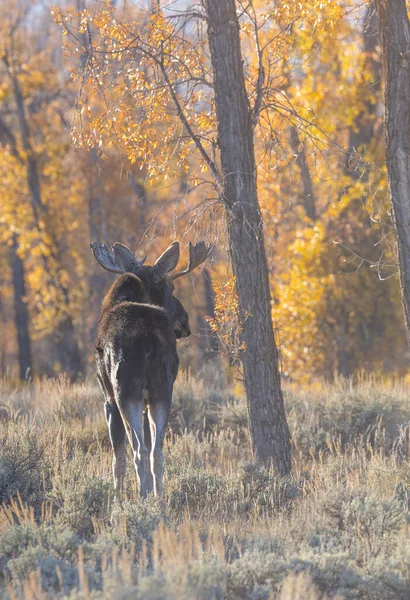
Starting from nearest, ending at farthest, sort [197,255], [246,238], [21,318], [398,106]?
[197,255], [398,106], [246,238], [21,318]

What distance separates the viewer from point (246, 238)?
9148mm

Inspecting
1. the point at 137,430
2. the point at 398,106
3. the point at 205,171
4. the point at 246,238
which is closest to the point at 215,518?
the point at 137,430

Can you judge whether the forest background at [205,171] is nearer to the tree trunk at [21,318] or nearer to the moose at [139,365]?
→ the tree trunk at [21,318]

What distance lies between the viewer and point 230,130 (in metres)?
9.25

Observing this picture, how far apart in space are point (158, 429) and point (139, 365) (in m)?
0.55

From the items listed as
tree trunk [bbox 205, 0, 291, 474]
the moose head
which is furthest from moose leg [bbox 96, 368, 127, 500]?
tree trunk [bbox 205, 0, 291, 474]

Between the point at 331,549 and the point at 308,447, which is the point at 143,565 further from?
the point at 308,447

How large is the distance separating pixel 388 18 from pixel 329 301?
38.9ft

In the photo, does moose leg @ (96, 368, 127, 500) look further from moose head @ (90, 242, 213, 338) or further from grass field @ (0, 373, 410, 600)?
moose head @ (90, 242, 213, 338)

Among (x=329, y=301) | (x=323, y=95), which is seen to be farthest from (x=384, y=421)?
(x=323, y=95)

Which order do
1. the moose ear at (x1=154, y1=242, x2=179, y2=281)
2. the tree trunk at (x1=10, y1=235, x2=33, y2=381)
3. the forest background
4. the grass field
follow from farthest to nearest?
the tree trunk at (x1=10, y1=235, x2=33, y2=381) < the forest background < the moose ear at (x1=154, y1=242, x2=179, y2=281) < the grass field

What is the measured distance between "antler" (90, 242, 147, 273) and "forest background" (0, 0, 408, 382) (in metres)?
0.49

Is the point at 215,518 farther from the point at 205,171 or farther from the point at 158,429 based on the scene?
the point at 205,171

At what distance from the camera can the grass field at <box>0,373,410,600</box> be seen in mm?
5559
